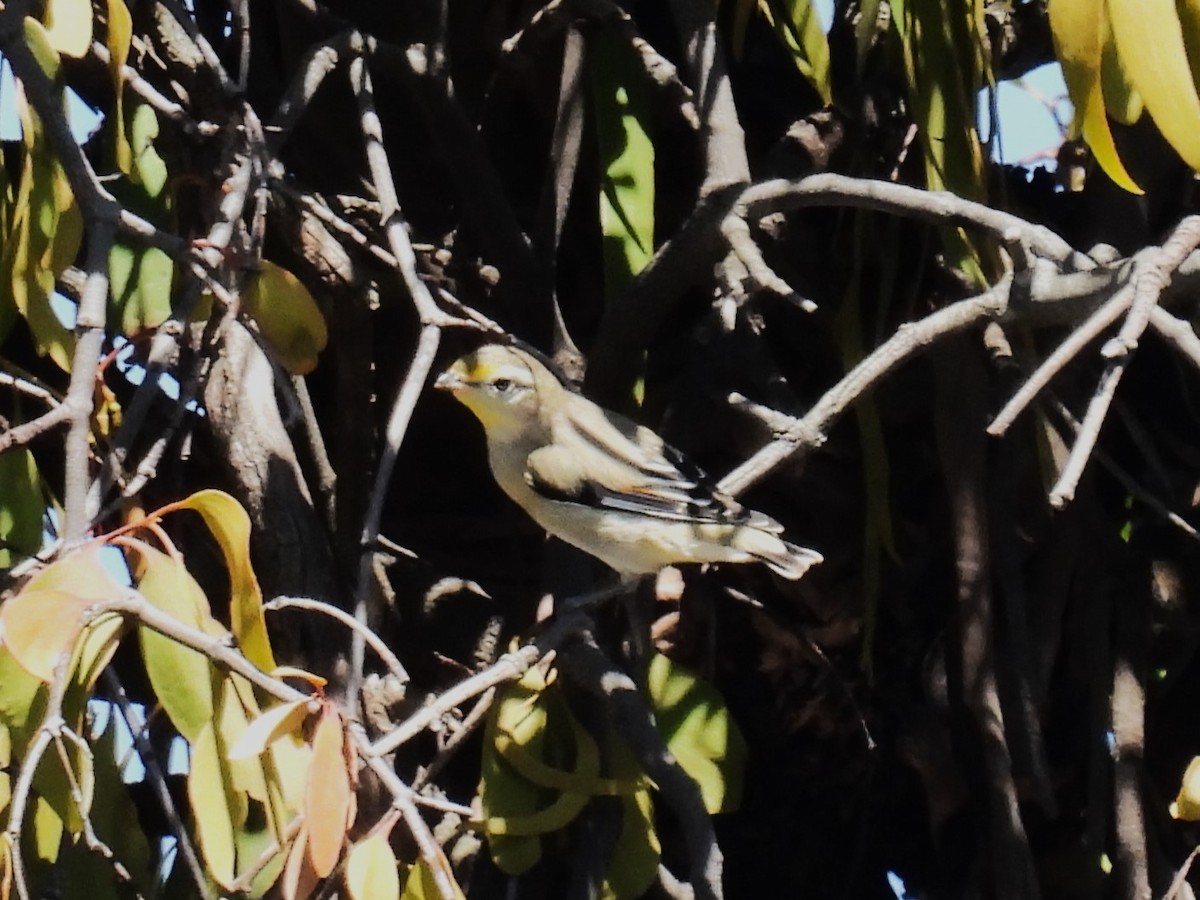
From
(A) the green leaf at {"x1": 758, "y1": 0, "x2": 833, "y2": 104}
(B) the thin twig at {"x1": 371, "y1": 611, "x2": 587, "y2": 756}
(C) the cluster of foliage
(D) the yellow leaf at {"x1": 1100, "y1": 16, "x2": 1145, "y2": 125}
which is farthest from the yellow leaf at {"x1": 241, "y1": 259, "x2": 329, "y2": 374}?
(D) the yellow leaf at {"x1": 1100, "y1": 16, "x2": 1145, "y2": 125}

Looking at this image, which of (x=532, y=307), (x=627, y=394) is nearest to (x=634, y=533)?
(x=627, y=394)

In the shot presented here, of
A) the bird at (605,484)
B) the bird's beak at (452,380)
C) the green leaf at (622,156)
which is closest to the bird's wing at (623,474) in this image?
the bird at (605,484)

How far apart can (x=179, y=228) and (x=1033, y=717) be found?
56.9 inches

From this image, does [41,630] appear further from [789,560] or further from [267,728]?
[789,560]

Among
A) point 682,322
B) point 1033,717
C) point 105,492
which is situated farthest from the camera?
point 682,322

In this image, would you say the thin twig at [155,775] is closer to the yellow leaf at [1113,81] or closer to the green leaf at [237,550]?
the green leaf at [237,550]

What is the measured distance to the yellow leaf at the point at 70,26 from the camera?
1549 millimetres

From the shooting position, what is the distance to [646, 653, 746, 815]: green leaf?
6.84 feet

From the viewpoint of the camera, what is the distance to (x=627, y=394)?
2.38 metres

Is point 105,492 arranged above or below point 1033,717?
above

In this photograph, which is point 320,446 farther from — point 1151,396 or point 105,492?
point 1151,396

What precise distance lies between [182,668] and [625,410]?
96 centimetres

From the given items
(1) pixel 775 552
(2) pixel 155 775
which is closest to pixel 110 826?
(2) pixel 155 775

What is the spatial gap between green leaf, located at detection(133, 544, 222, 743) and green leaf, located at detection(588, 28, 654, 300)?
0.85 meters
